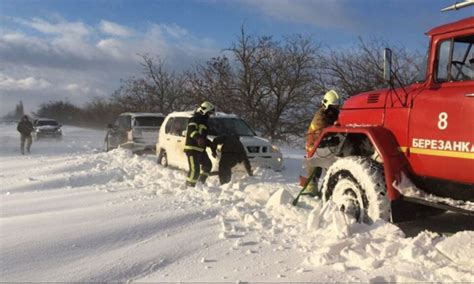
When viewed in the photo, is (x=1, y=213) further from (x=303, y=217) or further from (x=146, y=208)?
(x=303, y=217)

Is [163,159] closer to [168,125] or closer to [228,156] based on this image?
[168,125]

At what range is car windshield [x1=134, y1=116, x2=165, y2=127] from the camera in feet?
54.4

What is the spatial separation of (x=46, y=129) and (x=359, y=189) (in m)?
29.7

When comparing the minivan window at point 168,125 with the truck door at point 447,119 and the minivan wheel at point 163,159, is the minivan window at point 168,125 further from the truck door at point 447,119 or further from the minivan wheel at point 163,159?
the truck door at point 447,119

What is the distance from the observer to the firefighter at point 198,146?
29.8 ft

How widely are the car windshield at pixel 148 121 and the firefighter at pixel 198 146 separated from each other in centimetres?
748

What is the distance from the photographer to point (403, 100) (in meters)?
5.27

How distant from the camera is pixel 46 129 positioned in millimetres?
31703

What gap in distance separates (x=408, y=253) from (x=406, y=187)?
45.6 inches

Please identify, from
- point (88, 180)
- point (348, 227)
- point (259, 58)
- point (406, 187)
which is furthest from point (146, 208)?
point (259, 58)

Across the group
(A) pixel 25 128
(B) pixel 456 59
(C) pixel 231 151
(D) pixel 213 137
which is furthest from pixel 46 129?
(B) pixel 456 59

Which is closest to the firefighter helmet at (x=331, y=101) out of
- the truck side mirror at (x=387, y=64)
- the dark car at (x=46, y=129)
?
the truck side mirror at (x=387, y=64)

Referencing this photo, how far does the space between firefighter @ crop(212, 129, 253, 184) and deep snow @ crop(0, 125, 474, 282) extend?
2.52m

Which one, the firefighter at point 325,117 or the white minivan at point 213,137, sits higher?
the firefighter at point 325,117
